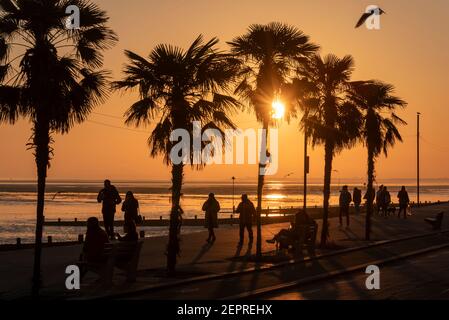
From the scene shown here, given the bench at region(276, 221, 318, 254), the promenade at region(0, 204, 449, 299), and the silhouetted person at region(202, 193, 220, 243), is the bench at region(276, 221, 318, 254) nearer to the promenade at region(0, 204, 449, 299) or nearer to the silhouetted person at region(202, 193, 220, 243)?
the promenade at region(0, 204, 449, 299)

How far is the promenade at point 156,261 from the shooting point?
59.7 feet

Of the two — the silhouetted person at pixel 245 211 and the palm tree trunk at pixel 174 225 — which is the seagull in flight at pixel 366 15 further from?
the silhouetted person at pixel 245 211

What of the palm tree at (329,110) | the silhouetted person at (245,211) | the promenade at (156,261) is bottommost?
the promenade at (156,261)

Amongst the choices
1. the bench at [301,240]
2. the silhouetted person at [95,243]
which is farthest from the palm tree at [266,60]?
the silhouetted person at [95,243]

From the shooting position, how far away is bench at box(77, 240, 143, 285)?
1852 centimetres

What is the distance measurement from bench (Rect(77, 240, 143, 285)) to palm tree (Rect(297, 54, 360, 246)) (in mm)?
12447

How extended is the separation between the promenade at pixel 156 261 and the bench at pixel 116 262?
0.27m

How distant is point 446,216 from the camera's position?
182 feet

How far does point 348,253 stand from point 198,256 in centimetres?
551

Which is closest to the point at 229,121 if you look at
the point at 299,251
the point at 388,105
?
the point at 299,251

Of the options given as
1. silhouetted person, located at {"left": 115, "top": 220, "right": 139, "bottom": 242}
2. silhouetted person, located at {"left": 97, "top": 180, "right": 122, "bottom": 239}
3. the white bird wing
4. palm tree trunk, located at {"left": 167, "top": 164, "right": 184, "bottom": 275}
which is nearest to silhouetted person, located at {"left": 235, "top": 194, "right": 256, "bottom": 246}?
silhouetted person, located at {"left": 97, "top": 180, "right": 122, "bottom": 239}

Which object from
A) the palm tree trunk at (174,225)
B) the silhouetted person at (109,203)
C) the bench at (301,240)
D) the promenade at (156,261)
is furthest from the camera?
the silhouetted person at (109,203)
